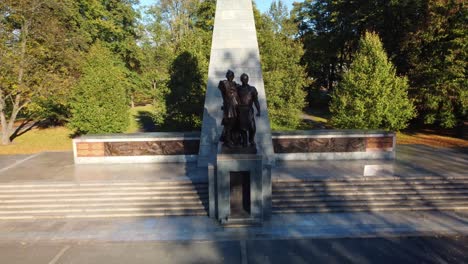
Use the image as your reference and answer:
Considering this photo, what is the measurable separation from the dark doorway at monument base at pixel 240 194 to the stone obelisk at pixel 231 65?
332 centimetres

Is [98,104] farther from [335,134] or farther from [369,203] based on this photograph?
[369,203]

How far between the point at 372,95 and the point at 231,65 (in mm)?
10660

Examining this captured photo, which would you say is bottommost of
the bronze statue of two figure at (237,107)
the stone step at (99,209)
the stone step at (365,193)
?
the stone step at (99,209)

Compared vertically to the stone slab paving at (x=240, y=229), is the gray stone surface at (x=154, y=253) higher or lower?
lower

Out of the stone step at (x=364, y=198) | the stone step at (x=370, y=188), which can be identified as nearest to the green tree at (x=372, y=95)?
the stone step at (x=370, y=188)

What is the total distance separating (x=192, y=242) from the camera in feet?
25.9

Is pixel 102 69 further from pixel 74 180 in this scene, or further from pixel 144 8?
pixel 144 8

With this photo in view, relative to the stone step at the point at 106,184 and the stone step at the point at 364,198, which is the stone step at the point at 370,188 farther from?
the stone step at the point at 106,184

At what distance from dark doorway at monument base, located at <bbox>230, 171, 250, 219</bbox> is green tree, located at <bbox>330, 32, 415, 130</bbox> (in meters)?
12.5

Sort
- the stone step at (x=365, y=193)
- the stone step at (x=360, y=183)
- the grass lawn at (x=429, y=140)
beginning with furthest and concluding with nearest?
A: the grass lawn at (x=429, y=140)
the stone step at (x=360, y=183)
the stone step at (x=365, y=193)

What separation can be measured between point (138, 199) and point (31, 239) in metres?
3.00

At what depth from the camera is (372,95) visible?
61.5 ft

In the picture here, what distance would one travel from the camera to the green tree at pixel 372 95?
18.6 m

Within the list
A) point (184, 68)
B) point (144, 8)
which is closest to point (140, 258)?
point (184, 68)
